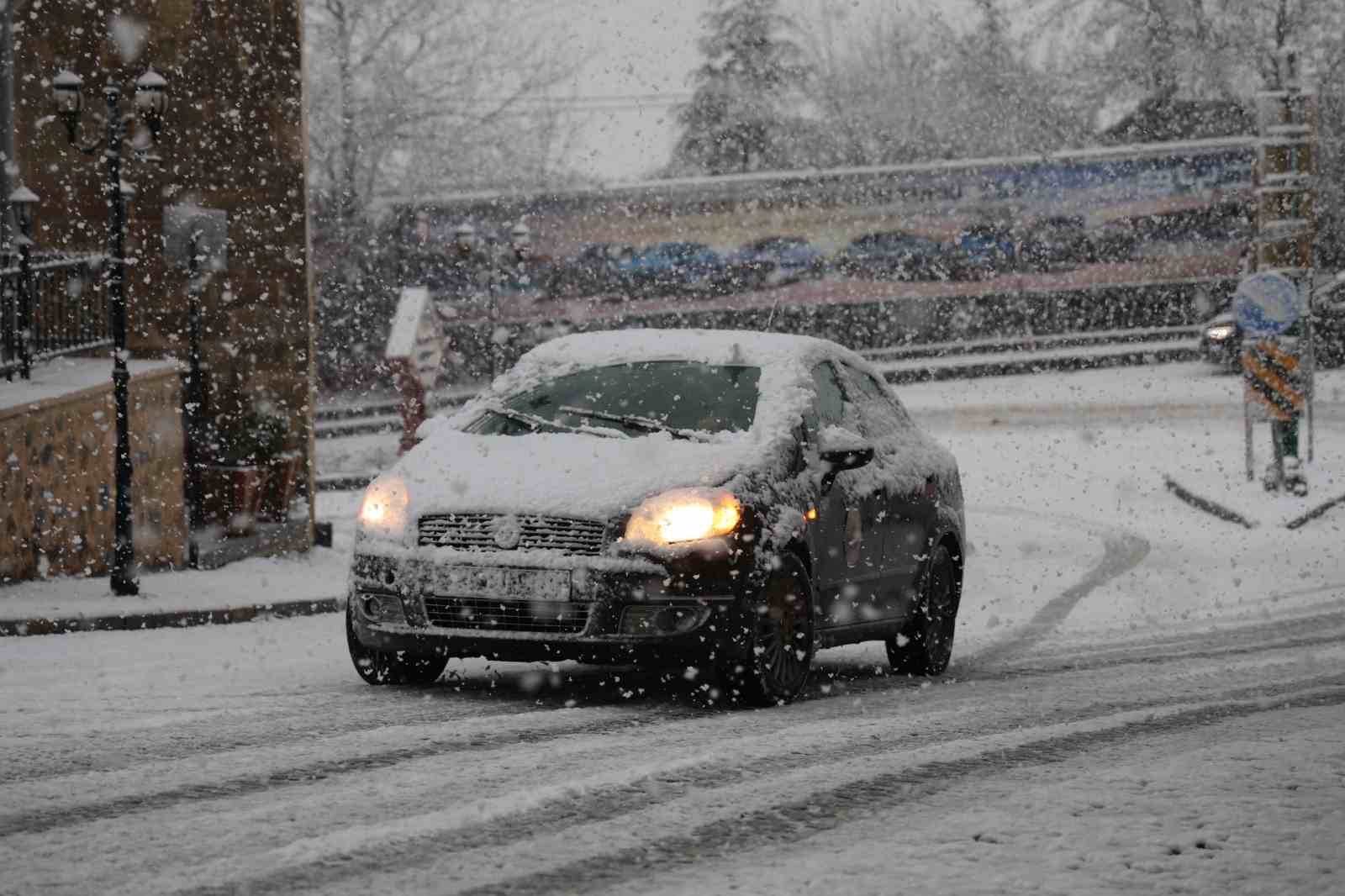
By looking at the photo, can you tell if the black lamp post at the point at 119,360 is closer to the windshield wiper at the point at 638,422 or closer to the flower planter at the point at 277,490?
the flower planter at the point at 277,490

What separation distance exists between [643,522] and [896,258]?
1374 inches

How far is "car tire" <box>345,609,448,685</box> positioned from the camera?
8.62 metres

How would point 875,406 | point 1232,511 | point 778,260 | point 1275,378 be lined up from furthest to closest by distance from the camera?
1. point 778,260
2. point 1275,378
3. point 1232,511
4. point 875,406

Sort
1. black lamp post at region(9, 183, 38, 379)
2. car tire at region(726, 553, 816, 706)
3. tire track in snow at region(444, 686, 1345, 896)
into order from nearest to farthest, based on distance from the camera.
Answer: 1. tire track in snow at region(444, 686, 1345, 896)
2. car tire at region(726, 553, 816, 706)
3. black lamp post at region(9, 183, 38, 379)

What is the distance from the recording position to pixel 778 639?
8.23 meters

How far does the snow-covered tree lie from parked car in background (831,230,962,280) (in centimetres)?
1979

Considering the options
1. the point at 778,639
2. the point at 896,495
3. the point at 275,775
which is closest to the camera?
the point at 275,775

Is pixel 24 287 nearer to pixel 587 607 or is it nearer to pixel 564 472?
pixel 564 472

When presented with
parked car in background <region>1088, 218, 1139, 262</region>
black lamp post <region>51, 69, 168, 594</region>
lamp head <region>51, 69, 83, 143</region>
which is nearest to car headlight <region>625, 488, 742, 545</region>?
black lamp post <region>51, 69, 168, 594</region>

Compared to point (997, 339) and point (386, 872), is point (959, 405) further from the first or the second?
point (386, 872)

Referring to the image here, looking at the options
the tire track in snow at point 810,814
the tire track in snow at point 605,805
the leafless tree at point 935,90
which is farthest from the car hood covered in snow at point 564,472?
the leafless tree at point 935,90

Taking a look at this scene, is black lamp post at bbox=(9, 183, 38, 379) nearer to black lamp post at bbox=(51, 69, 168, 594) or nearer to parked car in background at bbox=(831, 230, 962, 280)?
black lamp post at bbox=(51, 69, 168, 594)

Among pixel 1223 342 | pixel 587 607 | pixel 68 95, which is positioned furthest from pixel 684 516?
pixel 1223 342

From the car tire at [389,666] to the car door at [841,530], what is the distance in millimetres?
1673
